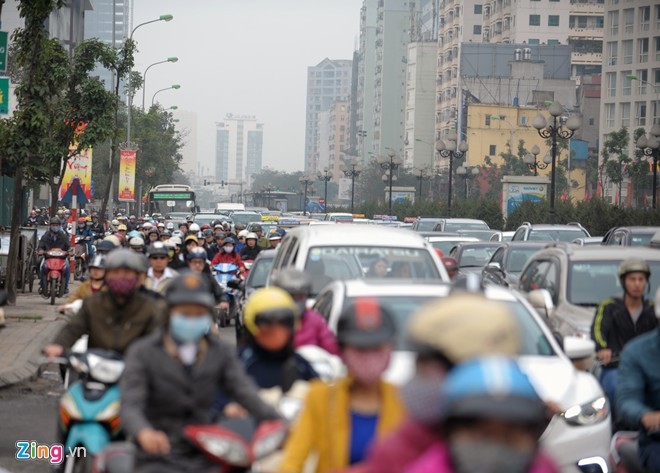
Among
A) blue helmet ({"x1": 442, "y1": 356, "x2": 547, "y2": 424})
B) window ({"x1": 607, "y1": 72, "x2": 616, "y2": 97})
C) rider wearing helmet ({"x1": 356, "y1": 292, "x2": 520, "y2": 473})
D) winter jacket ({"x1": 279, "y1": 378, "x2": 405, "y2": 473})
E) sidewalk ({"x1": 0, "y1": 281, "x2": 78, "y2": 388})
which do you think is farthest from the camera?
window ({"x1": 607, "y1": 72, "x2": 616, "y2": 97})

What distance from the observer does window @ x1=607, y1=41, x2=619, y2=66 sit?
391 ft

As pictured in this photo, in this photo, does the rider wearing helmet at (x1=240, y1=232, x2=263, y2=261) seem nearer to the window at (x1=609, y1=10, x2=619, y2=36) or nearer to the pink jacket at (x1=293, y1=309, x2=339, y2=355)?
the pink jacket at (x1=293, y1=309, x2=339, y2=355)

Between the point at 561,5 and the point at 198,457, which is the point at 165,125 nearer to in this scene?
the point at 561,5

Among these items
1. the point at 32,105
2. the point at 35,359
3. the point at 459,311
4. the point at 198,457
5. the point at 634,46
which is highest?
the point at 634,46

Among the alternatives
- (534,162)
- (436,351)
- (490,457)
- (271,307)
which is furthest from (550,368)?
(534,162)

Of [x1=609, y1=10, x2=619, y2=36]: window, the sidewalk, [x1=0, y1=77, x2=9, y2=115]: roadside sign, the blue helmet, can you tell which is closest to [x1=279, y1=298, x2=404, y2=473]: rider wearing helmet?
the blue helmet

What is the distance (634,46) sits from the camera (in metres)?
117

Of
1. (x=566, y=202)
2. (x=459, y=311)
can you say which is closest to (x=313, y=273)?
(x=459, y=311)

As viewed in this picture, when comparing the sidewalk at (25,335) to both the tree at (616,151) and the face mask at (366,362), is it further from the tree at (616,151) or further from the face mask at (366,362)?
the tree at (616,151)

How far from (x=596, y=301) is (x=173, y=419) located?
8563 mm

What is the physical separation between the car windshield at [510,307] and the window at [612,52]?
4437 inches

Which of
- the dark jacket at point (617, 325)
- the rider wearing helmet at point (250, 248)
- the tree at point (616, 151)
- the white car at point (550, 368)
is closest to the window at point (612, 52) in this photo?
the tree at point (616, 151)

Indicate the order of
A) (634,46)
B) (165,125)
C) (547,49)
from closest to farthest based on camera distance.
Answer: (165,125) < (634,46) < (547,49)

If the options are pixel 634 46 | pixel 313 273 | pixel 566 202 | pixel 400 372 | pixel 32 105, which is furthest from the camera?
pixel 634 46
